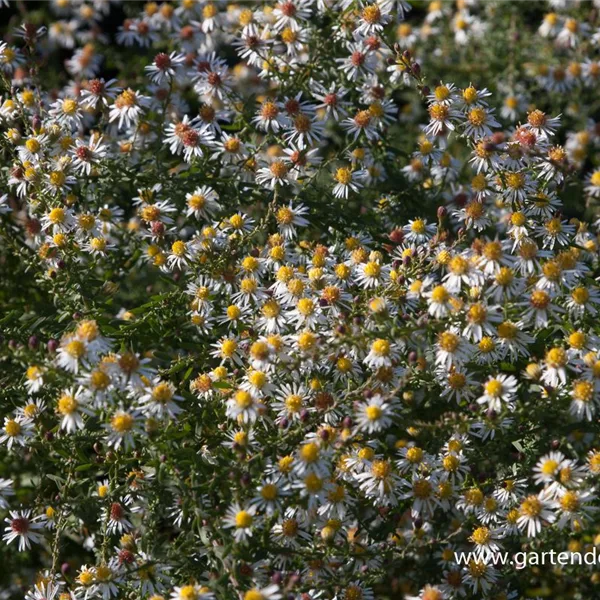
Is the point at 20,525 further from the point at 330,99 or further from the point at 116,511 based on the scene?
the point at 330,99

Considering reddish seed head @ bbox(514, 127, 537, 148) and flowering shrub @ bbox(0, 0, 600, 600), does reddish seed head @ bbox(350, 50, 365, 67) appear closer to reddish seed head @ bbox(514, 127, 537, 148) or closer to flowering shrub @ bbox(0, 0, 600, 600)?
flowering shrub @ bbox(0, 0, 600, 600)

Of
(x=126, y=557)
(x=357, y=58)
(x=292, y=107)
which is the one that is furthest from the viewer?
(x=357, y=58)

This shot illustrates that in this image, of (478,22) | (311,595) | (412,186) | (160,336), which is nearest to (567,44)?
(478,22)

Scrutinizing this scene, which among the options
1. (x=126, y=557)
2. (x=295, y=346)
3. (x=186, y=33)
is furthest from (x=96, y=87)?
(x=126, y=557)

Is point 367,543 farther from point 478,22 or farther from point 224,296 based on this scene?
point 478,22

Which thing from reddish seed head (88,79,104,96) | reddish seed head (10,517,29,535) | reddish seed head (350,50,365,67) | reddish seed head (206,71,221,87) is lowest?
reddish seed head (10,517,29,535)

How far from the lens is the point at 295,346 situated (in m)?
2.54

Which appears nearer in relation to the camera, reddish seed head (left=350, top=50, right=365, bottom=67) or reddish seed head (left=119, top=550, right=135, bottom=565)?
reddish seed head (left=119, top=550, right=135, bottom=565)

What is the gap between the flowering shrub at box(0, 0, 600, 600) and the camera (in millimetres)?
2377

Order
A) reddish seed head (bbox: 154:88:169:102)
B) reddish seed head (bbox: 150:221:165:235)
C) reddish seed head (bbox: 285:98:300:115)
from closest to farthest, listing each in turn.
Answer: reddish seed head (bbox: 150:221:165:235) → reddish seed head (bbox: 285:98:300:115) → reddish seed head (bbox: 154:88:169:102)

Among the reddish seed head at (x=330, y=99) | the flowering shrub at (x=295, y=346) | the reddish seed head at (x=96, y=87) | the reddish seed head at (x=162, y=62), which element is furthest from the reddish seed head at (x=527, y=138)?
the reddish seed head at (x=96, y=87)

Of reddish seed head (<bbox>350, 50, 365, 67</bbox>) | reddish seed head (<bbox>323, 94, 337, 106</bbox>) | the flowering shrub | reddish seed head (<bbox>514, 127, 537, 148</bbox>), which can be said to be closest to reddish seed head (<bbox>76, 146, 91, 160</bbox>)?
the flowering shrub

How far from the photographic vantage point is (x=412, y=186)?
11.5 ft

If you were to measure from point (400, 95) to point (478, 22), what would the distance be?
2.18ft
